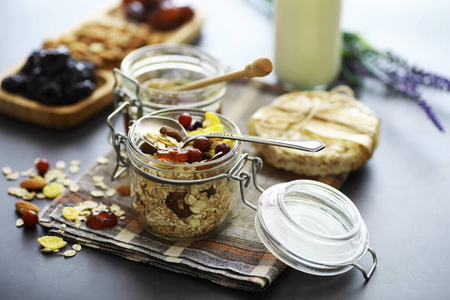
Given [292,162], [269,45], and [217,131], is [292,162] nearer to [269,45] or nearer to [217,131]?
[217,131]

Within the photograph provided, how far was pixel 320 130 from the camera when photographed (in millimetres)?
1256

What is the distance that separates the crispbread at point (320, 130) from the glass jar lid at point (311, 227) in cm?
19

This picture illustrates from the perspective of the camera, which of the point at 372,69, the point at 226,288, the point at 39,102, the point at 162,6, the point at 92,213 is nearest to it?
the point at 226,288

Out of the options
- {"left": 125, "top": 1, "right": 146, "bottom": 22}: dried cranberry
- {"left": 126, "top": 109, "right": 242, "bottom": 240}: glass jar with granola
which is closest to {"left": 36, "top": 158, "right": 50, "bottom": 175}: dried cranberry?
{"left": 126, "top": 109, "right": 242, "bottom": 240}: glass jar with granola

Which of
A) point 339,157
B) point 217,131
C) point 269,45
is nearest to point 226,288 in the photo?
point 217,131

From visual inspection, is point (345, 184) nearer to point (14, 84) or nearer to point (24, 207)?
point (24, 207)

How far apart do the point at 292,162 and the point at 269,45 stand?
0.67 m

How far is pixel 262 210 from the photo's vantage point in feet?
3.13

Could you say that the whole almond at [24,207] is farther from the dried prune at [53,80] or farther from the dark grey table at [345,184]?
the dried prune at [53,80]

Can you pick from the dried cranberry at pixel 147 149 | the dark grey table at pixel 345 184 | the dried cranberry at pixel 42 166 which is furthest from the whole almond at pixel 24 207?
the dried cranberry at pixel 147 149

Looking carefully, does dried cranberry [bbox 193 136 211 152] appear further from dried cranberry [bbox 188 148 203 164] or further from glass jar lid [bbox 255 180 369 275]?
glass jar lid [bbox 255 180 369 275]

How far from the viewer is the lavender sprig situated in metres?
1.45

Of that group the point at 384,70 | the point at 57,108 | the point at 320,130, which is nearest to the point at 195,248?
the point at 320,130

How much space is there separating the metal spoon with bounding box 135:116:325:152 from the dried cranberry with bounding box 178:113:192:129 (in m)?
0.03
